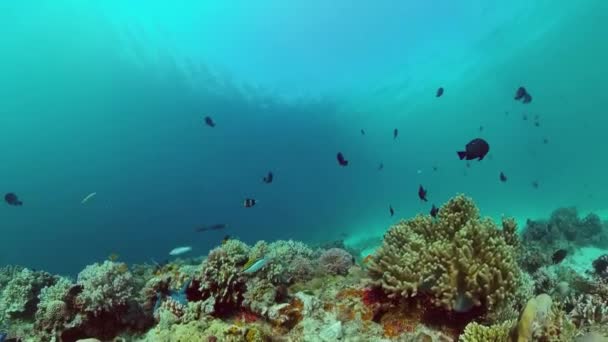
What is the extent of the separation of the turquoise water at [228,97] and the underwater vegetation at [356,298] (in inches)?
1518

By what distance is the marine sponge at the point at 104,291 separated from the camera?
5.52 metres

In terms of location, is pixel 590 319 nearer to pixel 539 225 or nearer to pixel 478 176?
pixel 539 225

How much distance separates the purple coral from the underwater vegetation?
27 mm

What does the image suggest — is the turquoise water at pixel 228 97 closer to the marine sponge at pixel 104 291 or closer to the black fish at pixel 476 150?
the black fish at pixel 476 150

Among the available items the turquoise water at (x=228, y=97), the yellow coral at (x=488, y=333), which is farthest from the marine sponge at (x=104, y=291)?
the turquoise water at (x=228, y=97)

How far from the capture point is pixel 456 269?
4.16m

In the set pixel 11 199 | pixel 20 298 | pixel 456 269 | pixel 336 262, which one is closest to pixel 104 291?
pixel 20 298

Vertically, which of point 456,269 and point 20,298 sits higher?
point 20,298

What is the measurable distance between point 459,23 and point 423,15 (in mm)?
4121

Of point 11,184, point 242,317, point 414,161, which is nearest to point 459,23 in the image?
point 242,317

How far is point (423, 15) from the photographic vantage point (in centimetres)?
4022

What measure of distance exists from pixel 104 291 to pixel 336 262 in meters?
3.92

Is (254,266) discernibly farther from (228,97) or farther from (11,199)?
(228,97)

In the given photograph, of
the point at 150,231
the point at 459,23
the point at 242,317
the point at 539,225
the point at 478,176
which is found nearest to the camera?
the point at 242,317
